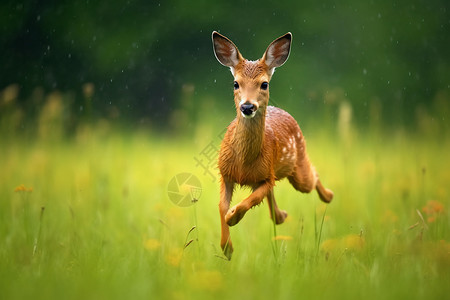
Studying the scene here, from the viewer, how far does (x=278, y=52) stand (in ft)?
14.1

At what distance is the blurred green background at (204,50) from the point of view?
41.8 ft

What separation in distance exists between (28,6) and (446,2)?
29.5 feet

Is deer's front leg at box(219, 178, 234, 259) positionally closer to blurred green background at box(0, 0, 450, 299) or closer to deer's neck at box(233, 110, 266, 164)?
blurred green background at box(0, 0, 450, 299)

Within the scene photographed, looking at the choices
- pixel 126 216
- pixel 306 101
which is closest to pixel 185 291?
pixel 126 216

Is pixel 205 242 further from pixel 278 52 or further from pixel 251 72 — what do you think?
pixel 278 52

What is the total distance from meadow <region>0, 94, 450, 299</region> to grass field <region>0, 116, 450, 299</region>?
0.04ft

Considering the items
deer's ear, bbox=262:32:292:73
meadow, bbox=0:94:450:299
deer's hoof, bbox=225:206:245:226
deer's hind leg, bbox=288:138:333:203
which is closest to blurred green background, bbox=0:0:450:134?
meadow, bbox=0:94:450:299

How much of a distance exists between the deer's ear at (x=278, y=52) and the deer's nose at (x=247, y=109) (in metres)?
0.59

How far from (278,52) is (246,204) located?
1108mm

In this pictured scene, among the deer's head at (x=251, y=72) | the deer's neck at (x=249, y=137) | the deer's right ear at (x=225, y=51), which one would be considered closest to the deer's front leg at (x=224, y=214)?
the deer's neck at (x=249, y=137)

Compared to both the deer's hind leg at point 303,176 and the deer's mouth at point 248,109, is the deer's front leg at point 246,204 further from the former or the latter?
the deer's hind leg at point 303,176

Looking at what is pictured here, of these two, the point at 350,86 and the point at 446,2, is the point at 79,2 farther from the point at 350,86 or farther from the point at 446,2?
the point at 446,2

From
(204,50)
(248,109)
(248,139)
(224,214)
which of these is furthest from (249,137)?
(204,50)

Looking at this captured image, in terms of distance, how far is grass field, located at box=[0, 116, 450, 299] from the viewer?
11.2 feet
